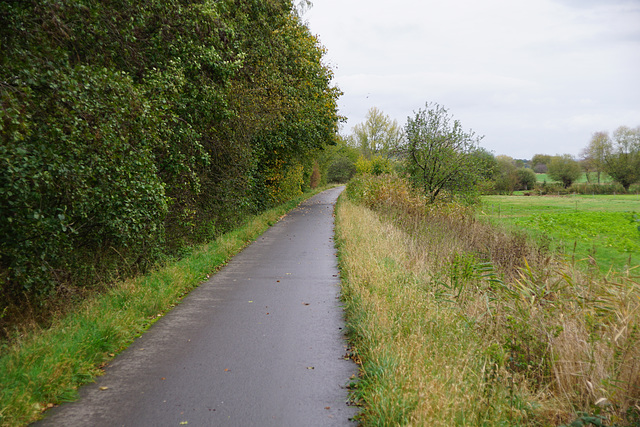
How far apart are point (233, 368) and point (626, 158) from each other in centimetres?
6836

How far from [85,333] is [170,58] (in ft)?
22.1

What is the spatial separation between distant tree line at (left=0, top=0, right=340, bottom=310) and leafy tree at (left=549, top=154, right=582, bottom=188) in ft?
215

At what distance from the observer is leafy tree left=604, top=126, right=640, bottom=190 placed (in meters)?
55.6

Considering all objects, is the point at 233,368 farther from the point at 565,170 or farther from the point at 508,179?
the point at 565,170

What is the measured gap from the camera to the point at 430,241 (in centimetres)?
1080

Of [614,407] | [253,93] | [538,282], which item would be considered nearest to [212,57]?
[253,93]

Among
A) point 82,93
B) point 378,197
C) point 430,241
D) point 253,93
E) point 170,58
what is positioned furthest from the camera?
point 378,197

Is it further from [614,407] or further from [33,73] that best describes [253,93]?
[614,407]

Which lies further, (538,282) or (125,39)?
(125,39)

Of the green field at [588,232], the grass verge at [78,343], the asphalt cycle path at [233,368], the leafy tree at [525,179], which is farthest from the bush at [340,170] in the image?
the asphalt cycle path at [233,368]

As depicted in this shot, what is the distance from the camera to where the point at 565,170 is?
65.7 m

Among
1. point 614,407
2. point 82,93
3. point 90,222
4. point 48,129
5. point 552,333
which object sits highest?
point 82,93

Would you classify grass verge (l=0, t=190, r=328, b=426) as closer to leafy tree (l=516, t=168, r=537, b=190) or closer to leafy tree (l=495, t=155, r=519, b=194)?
leafy tree (l=495, t=155, r=519, b=194)

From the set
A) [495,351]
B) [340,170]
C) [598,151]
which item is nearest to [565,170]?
[598,151]
